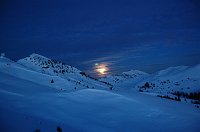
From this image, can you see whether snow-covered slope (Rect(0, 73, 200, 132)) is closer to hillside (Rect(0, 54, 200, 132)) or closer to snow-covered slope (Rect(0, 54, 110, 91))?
hillside (Rect(0, 54, 200, 132))

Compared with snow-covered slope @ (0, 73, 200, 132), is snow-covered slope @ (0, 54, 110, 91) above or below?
above

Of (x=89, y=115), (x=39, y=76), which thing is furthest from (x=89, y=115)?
(x=39, y=76)

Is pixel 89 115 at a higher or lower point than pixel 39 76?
lower

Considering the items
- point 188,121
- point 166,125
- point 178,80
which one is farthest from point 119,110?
point 178,80

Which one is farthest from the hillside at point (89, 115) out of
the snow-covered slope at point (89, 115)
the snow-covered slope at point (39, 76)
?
the snow-covered slope at point (39, 76)

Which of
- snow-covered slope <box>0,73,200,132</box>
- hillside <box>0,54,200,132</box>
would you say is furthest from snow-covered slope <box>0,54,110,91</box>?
snow-covered slope <box>0,73,200,132</box>

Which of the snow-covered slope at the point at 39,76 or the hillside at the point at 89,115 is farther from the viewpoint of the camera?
the snow-covered slope at the point at 39,76

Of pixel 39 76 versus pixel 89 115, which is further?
pixel 39 76

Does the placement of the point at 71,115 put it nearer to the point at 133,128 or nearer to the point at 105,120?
the point at 105,120

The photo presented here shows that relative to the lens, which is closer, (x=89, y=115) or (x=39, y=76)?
(x=89, y=115)

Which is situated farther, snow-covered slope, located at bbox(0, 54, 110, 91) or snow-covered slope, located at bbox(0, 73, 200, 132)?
snow-covered slope, located at bbox(0, 54, 110, 91)

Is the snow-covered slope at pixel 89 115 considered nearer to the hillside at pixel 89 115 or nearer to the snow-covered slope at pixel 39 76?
the hillside at pixel 89 115

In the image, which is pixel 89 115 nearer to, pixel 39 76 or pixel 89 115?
pixel 89 115

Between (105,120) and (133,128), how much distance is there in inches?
68.7
